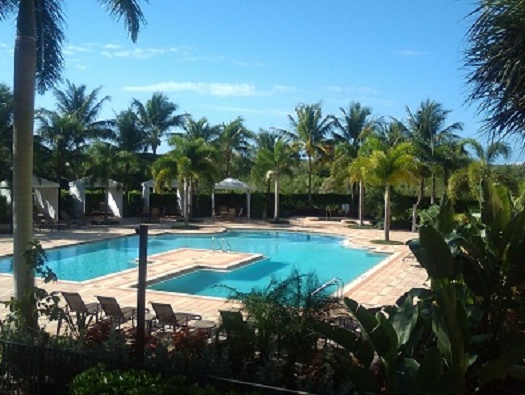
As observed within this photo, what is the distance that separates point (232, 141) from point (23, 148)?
32.3 m

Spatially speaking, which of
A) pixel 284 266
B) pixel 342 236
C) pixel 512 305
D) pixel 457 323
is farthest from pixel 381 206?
pixel 457 323

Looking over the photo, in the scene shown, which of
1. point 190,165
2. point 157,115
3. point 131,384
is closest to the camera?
point 131,384

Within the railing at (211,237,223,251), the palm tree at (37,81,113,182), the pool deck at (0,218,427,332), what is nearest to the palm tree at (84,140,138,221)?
the palm tree at (37,81,113,182)

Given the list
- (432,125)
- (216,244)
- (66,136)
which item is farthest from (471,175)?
(66,136)

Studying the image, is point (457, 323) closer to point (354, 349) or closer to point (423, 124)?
point (354, 349)

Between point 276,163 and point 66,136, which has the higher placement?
point 66,136

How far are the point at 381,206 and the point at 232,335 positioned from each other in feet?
86.2

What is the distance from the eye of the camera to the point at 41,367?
532cm

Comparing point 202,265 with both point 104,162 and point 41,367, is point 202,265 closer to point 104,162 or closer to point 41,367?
point 41,367

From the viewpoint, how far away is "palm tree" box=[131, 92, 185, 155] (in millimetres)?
42344

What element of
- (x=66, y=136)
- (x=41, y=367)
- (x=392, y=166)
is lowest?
(x=41, y=367)

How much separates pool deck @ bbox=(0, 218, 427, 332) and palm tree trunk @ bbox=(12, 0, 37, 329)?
3549mm

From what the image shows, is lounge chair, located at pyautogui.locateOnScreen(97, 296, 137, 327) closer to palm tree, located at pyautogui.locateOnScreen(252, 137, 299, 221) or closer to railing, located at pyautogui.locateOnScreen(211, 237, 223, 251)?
railing, located at pyautogui.locateOnScreen(211, 237, 223, 251)

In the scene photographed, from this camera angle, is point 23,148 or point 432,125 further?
point 432,125
